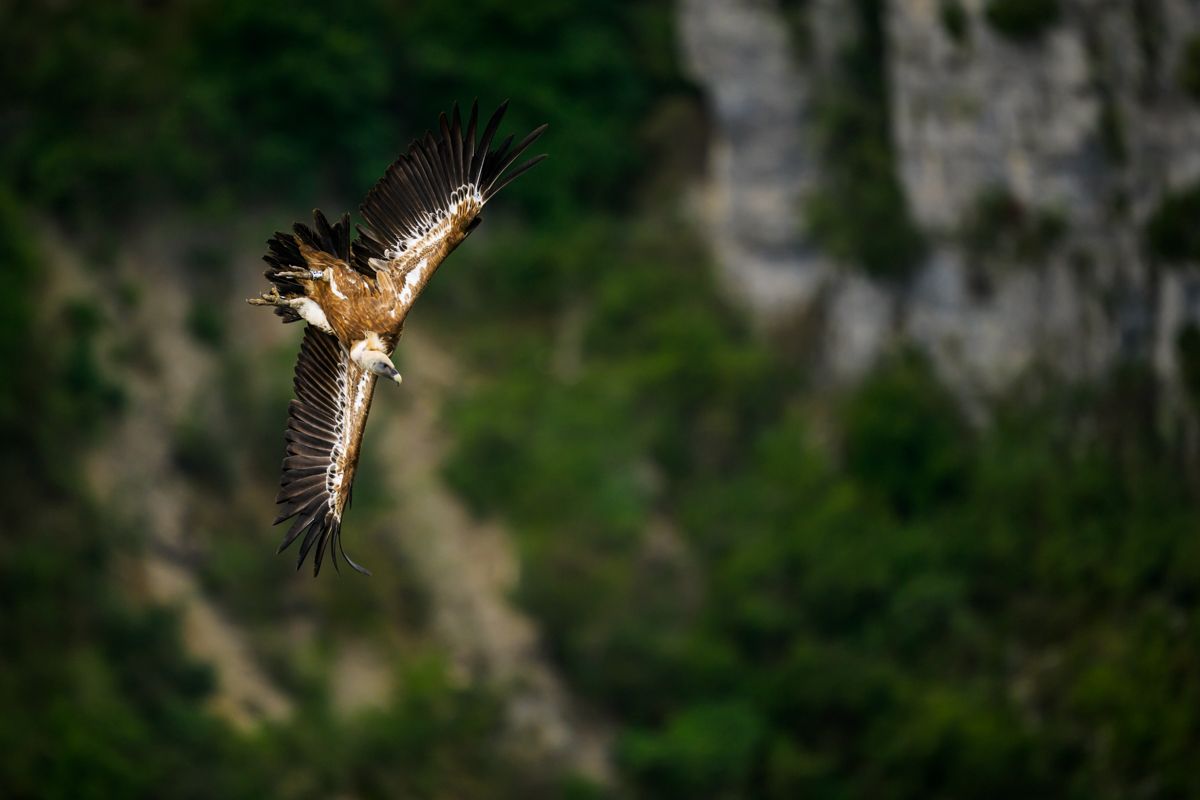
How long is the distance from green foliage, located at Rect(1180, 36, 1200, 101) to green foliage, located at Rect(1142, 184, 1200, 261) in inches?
63.1

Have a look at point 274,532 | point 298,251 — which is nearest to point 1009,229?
point 274,532

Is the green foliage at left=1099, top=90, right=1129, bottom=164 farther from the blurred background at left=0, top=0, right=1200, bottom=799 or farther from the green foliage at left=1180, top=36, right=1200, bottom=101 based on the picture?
the green foliage at left=1180, top=36, right=1200, bottom=101

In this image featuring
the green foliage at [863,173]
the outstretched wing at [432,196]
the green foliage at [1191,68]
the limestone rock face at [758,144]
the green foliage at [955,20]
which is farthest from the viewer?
the limestone rock face at [758,144]

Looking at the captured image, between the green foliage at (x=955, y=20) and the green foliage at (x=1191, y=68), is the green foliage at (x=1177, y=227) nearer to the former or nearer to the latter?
the green foliage at (x=1191, y=68)

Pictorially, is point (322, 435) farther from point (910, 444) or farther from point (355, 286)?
point (910, 444)

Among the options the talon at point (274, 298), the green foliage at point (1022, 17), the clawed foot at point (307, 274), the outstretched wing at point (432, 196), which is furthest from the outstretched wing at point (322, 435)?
the green foliage at point (1022, 17)

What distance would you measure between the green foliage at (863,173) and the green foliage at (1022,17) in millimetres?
4332

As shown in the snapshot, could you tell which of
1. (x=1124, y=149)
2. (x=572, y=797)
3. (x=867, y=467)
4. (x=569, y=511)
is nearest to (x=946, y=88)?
(x=1124, y=149)

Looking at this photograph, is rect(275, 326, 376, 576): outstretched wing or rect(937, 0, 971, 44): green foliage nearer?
rect(275, 326, 376, 576): outstretched wing

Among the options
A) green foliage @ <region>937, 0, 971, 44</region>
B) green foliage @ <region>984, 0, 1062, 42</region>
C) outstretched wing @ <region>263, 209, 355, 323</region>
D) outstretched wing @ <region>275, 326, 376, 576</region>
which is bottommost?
outstretched wing @ <region>275, 326, 376, 576</region>

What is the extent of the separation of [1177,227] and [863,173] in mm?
9206

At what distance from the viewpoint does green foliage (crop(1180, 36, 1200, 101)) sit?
38219 millimetres

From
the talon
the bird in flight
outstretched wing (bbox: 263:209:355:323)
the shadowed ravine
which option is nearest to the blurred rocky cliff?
the shadowed ravine

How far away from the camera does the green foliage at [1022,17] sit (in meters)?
41.5
